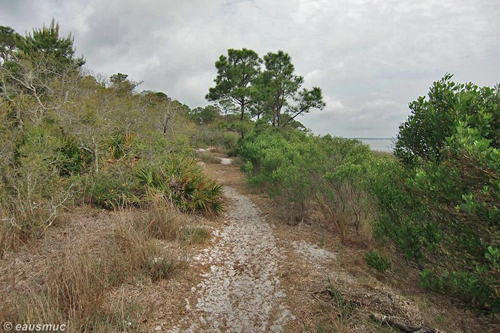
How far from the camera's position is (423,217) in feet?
6.61

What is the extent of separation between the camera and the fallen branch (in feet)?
8.30

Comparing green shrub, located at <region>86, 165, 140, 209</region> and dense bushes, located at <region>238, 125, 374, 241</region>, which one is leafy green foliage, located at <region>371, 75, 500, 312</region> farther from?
green shrub, located at <region>86, 165, 140, 209</region>

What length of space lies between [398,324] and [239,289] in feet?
6.50

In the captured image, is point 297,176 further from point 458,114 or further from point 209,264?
point 458,114

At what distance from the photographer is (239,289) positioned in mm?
3758

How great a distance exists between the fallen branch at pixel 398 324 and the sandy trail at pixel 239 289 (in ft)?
3.08

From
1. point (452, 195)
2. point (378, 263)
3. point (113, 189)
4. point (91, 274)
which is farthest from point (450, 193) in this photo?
point (113, 189)

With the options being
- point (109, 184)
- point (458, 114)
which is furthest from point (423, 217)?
point (109, 184)

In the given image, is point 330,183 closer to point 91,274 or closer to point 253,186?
point 91,274

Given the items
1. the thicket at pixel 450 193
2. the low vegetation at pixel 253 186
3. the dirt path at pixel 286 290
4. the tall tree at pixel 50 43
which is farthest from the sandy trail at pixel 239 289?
the tall tree at pixel 50 43

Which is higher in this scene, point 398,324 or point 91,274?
point 91,274

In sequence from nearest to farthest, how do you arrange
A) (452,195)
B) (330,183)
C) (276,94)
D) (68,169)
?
(452,195), (330,183), (68,169), (276,94)

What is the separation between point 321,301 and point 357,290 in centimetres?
53

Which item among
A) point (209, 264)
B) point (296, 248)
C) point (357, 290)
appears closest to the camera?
point (357, 290)
